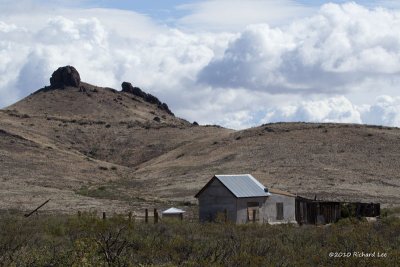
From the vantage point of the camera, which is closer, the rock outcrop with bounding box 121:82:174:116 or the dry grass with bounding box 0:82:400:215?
the dry grass with bounding box 0:82:400:215

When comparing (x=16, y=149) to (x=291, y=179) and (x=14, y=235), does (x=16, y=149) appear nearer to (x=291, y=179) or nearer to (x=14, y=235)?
(x=291, y=179)

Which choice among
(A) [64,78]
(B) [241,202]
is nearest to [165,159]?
(B) [241,202]

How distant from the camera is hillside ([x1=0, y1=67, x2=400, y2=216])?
57.2 meters

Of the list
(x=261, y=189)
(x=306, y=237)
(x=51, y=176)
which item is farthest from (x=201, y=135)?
(x=306, y=237)

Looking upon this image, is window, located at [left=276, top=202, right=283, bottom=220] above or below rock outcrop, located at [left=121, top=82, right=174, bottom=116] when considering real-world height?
below

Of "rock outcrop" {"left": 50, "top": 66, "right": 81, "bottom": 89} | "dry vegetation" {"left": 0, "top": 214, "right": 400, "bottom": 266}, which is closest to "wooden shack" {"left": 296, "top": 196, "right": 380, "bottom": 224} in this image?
"dry vegetation" {"left": 0, "top": 214, "right": 400, "bottom": 266}

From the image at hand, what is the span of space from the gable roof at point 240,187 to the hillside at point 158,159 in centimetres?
1107

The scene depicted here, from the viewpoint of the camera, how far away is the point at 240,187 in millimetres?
38156

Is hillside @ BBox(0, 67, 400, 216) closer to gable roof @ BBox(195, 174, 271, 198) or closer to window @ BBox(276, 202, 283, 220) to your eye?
gable roof @ BBox(195, 174, 271, 198)

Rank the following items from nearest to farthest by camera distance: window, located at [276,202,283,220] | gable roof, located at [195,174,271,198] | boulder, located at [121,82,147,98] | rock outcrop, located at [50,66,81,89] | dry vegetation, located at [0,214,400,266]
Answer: dry vegetation, located at [0,214,400,266] → gable roof, located at [195,174,271,198] → window, located at [276,202,283,220] → rock outcrop, located at [50,66,81,89] → boulder, located at [121,82,147,98]

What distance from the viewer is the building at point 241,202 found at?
1458 inches

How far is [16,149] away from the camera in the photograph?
79.0 metres

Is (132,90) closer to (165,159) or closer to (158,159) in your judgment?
(158,159)

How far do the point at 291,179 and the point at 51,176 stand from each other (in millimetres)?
22741
